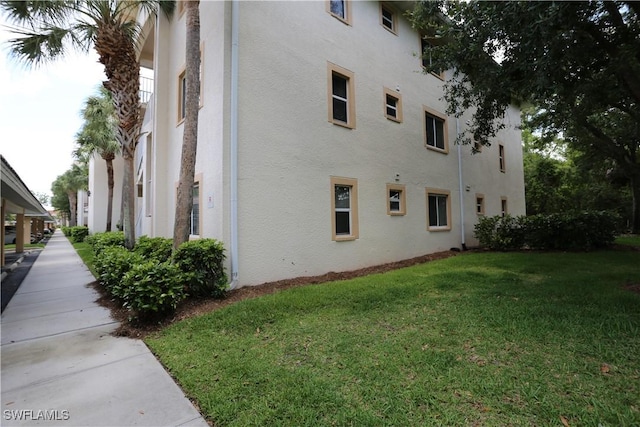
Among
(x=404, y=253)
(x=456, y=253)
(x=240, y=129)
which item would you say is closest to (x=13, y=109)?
(x=240, y=129)

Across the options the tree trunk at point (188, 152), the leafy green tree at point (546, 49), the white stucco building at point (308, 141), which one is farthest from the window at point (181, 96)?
the leafy green tree at point (546, 49)

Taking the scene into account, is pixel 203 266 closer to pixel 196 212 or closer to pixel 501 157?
pixel 196 212

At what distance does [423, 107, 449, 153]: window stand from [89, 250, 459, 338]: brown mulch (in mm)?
5779

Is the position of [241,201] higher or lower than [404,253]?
higher

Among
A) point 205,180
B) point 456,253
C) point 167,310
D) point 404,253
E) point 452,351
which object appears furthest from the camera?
point 456,253

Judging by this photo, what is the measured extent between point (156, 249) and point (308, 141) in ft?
15.0

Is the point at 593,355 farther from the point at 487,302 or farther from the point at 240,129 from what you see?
the point at 240,129

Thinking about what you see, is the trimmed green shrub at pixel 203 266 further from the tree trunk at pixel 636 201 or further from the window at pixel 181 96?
the tree trunk at pixel 636 201

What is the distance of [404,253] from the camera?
409 inches

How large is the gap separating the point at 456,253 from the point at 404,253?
282cm

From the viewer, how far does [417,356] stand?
3.59 metres

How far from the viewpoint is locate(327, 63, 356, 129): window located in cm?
903

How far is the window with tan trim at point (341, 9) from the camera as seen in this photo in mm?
9341

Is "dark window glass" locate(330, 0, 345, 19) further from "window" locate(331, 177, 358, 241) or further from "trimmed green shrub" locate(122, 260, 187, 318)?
"trimmed green shrub" locate(122, 260, 187, 318)
